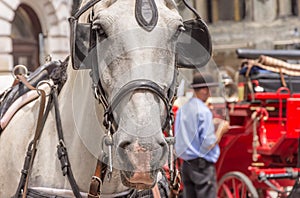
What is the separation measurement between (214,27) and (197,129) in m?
17.3

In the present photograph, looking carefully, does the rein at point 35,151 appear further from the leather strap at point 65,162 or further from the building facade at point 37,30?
the building facade at point 37,30

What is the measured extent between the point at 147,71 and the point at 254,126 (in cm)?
458

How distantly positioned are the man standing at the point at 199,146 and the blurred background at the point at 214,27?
6.70 metres

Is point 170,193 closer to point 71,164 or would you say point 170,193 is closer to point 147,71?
point 71,164

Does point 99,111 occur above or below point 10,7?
below

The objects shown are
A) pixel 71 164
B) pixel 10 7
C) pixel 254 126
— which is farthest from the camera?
pixel 10 7

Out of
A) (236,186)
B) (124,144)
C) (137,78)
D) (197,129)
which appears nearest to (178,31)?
(137,78)

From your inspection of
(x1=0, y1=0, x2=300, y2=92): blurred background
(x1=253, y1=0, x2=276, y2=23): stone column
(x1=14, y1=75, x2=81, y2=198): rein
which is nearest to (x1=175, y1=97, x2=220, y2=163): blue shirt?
(x1=14, y1=75, x2=81, y2=198): rein

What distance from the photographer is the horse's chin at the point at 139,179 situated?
210 centimetres

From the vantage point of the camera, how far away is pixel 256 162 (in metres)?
6.58

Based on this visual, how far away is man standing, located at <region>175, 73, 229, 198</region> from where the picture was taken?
19.0 feet

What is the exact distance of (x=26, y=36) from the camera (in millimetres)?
13953

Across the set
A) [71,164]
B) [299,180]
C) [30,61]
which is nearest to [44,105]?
[71,164]

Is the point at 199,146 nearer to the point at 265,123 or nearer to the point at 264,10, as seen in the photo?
the point at 265,123
